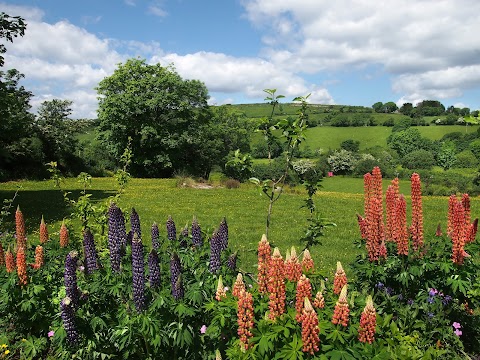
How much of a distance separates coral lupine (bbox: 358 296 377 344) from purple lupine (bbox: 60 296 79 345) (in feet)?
9.43

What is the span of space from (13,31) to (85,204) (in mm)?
14213

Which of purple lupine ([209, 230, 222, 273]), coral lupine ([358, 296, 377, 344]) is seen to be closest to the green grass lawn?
purple lupine ([209, 230, 222, 273])

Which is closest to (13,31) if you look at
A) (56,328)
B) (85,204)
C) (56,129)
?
(85,204)

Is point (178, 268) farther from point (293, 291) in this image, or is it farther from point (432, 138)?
point (432, 138)

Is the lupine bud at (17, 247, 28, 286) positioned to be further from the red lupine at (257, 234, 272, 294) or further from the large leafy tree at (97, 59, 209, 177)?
the large leafy tree at (97, 59, 209, 177)

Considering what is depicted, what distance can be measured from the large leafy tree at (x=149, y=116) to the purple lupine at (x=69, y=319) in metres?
41.9

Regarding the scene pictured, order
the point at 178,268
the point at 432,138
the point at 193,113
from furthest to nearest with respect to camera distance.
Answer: the point at 432,138, the point at 193,113, the point at 178,268

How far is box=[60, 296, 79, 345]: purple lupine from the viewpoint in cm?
401

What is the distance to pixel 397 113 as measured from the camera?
113562 mm

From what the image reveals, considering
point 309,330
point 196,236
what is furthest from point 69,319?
point 309,330

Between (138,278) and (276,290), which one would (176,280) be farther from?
(276,290)

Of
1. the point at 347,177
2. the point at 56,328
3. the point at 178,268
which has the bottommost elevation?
the point at 347,177

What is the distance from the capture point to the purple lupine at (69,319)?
13.1 feet

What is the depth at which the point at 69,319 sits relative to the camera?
4.04m
